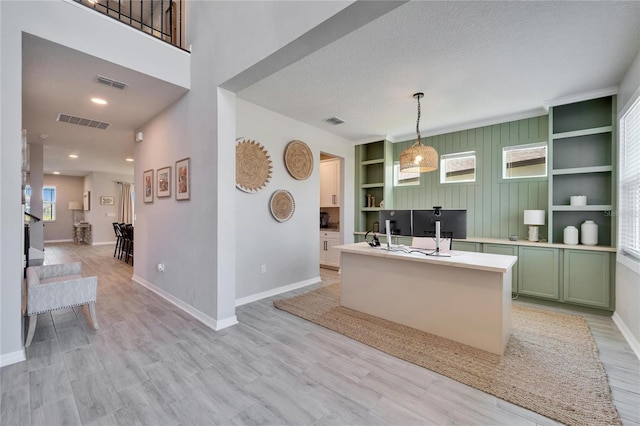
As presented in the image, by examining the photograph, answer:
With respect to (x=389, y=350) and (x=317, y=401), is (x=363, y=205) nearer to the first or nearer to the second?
(x=389, y=350)

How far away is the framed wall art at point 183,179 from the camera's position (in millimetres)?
3316

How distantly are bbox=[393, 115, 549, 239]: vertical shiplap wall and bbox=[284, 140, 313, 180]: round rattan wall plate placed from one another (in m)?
2.36

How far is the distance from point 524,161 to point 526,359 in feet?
10.7

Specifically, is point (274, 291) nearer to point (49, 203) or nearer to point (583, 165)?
point (583, 165)

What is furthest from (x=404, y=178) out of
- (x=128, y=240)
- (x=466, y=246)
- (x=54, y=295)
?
(x=128, y=240)

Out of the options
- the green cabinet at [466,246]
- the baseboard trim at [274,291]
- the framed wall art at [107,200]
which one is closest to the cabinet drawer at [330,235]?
the baseboard trim at [274,291]

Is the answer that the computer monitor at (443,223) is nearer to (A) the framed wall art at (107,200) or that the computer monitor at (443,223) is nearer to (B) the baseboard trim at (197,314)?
(B) the baseboard trim at (197,314)

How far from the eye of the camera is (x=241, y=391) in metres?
1.87

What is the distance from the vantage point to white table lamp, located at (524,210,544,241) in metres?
3.84

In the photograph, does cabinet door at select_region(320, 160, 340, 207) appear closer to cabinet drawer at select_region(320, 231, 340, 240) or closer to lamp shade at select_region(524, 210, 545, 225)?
cabinet drawer at select_region(320, 231, 340, 240)

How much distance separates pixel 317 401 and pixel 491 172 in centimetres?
443

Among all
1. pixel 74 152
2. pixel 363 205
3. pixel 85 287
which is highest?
pixel 74 152

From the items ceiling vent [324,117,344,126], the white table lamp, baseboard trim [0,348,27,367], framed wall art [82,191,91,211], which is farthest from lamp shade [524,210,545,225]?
framed wall art [82,191,91,211]

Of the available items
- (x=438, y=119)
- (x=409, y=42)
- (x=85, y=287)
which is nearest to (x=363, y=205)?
(x=438, y=119)
